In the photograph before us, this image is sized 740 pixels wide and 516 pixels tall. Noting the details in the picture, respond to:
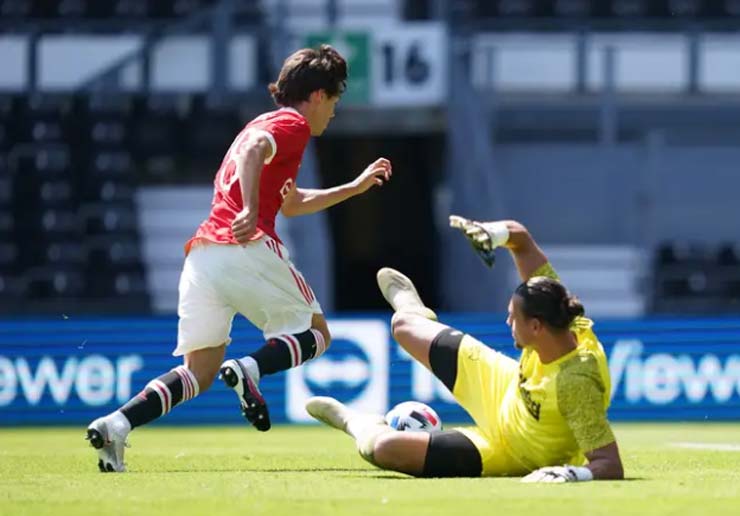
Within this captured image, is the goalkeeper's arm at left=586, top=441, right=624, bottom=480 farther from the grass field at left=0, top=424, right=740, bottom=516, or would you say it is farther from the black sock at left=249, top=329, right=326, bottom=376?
the black sock at left=249, top=329, right=326, bottom=376

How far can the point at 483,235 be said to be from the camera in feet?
24.4

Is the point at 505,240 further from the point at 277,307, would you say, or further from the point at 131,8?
the point at 131,8

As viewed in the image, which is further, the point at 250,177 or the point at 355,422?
the point at 355,422

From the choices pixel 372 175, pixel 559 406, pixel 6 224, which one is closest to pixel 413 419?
pixel 372 175

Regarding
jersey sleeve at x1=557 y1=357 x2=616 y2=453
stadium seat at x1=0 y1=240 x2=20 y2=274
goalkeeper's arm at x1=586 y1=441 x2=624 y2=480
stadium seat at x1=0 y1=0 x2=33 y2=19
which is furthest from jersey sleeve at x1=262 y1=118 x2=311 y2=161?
stadium seat at x1=0 y1=0 x2=33 y2=19

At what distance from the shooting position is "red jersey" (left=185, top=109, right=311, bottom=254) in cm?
834

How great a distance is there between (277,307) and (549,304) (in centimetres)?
164

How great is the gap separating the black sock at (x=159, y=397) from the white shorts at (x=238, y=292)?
0.19m

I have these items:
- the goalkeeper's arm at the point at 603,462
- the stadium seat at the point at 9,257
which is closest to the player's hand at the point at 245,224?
the goalkeeper's arm at the point at 603,462

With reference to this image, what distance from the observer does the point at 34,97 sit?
69.5ft

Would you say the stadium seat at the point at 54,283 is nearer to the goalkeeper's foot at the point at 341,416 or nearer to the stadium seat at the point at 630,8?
the stadium seat at the point at 630,8

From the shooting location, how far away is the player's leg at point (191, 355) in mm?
8219

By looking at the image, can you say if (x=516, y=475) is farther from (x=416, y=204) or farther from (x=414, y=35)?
(x=416, y=204)

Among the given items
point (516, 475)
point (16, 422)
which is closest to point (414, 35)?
point (16, 422)
